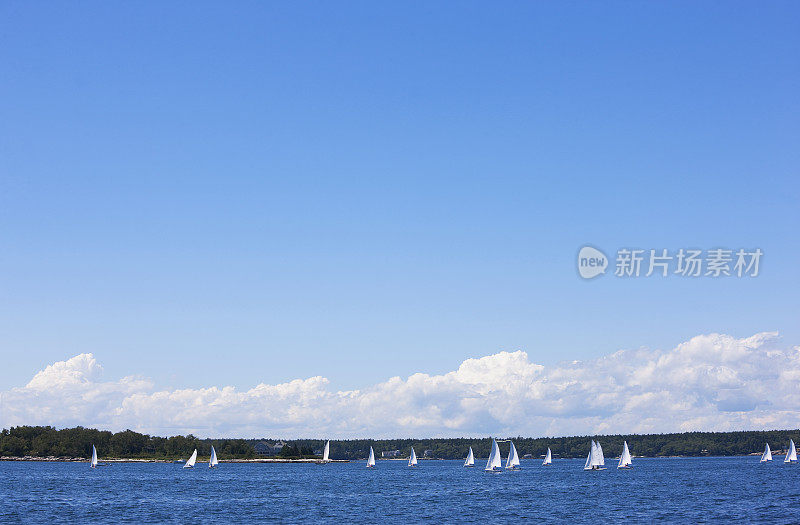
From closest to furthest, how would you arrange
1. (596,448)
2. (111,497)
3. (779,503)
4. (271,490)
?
(779,503) < (111,497) < (271,490) < (596,448)

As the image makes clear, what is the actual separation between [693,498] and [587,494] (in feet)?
64.9

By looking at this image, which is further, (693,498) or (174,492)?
(174,492)

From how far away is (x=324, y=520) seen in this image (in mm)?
85438

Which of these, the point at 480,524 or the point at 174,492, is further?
the point at 174,492

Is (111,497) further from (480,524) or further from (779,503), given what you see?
(779,503)

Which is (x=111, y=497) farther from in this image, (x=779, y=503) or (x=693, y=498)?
(x=779, y=503)

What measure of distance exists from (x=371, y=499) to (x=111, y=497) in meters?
40.7

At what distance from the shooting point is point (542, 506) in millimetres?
103438

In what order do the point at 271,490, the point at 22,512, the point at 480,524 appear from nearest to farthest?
the point at 480,524
the point at 22,512
the point at 271,490

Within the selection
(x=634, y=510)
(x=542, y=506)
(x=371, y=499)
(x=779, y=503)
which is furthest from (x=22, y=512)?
(x=779, y=503)

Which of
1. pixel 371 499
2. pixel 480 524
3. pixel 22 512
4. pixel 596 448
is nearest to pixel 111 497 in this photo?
pixel 22 512

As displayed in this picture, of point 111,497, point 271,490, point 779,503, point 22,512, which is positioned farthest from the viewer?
point 271,490

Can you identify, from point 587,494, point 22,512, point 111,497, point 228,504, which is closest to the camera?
point 22,512

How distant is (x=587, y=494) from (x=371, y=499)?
36782 millimetres
